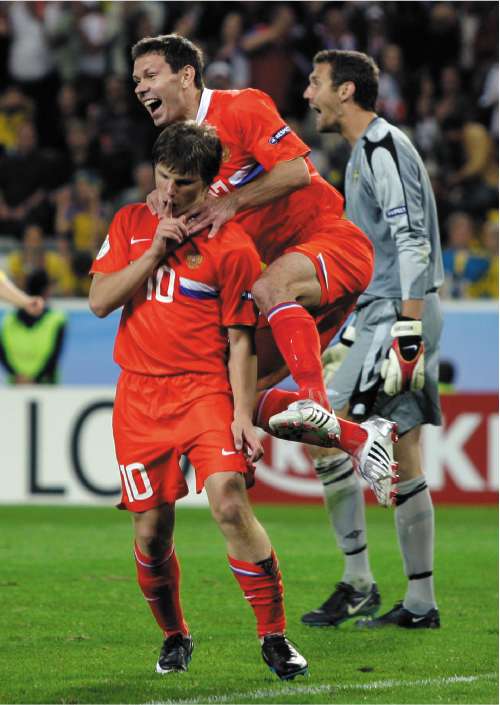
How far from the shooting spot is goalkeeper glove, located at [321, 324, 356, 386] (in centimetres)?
679

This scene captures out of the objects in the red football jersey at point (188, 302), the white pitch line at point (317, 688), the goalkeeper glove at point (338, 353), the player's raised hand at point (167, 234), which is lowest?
the white pitch line at point (317, 688)

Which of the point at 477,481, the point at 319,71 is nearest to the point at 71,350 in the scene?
the point at 477,481

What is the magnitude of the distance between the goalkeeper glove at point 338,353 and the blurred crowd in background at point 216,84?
24.3 ft

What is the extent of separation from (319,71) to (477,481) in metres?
5.11

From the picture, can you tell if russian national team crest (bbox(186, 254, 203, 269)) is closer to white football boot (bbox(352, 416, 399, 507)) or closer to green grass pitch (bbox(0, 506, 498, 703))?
white football boot (bbox(352, 416, 399, 507))

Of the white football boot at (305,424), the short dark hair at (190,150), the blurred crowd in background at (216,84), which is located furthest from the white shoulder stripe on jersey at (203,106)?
the blurred crowd in background at (216,84)

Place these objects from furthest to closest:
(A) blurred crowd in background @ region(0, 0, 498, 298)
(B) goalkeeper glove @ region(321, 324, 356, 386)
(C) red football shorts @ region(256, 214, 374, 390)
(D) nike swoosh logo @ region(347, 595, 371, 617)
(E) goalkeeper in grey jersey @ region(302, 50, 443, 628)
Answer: (A) blurred crowd in background @ region(0, 0, 498, 298)
(B) goalkeeper glove @ region(321, 324, 356, 386)
(D) nike swoosh logo @ region(347, 595, 371, 617)
(E) goalkeeper in grey jersey @ region(302, 50, 443, 628)
(C) red football shorts @ region(256, 214, 374, 390)

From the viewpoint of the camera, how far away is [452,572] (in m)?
8.09

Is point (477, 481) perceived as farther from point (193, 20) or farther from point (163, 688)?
point (193, 20)

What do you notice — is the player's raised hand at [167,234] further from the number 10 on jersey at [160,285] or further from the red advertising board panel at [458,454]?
the red advertising board panel at [458,454]

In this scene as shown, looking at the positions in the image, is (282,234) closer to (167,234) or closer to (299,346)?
(299,346)

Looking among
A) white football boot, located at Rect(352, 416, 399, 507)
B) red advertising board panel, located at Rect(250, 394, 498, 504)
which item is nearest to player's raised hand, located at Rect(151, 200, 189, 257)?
white football boot, located at Rect(352, 416, 399, 507)

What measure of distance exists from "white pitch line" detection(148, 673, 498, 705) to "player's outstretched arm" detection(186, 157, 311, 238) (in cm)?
169

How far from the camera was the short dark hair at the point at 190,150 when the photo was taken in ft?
16.4
